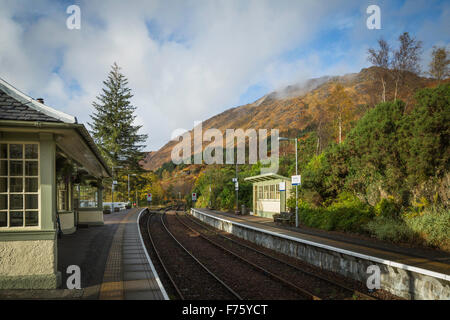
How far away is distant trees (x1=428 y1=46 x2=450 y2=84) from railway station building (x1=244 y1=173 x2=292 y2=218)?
18.5 m

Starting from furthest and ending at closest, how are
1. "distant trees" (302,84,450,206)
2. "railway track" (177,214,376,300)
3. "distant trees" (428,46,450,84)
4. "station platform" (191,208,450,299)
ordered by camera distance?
1. "distant trees" (428,46,450,84)
2. "distant trees" (302,84,450,206)
3. "railway track" (177,214,376,300)
4. "station platform" (191,208,450,299)

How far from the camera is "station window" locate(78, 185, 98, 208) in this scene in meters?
18.7

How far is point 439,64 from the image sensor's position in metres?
29.4

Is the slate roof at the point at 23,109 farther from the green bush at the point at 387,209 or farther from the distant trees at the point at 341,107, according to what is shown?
the distant trees at the point at 341,107

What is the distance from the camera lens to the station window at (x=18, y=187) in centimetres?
652

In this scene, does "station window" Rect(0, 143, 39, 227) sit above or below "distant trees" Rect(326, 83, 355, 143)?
below

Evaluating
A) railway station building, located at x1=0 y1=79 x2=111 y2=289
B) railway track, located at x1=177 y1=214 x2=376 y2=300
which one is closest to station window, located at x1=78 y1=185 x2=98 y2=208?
railway track, located at x1=177 y1=214 x2=376 y2=300

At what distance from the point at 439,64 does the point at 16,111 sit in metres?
34.5

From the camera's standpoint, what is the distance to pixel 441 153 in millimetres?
13023

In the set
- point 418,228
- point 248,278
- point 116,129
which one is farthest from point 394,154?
point 116,129

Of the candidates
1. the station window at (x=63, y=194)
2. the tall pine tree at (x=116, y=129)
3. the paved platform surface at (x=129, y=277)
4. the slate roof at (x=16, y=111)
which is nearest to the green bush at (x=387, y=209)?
the paved platform surface at (x=129, y=277)

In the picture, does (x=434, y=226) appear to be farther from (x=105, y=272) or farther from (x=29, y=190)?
(x=29, y=190)

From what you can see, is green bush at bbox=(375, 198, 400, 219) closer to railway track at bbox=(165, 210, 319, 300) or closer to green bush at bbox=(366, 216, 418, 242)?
green bush at bbox=(366, 216, 418, 242)
